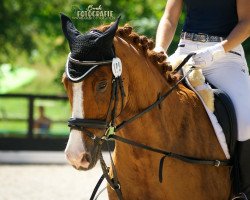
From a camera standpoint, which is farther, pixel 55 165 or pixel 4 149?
pixel 4 149

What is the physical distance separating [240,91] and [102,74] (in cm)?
126

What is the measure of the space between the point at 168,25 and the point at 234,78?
2.45ft

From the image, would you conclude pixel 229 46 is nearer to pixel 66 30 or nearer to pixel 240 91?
pixel 240 91

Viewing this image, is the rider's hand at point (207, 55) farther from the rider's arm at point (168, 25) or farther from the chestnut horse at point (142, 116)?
the rider's arm at point (168, 25)

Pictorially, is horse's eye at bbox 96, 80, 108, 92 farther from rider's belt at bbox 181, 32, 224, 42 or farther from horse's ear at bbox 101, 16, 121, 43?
rider's belt at bbox 181, 32, 224, 42

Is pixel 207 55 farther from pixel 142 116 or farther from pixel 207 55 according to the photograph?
pixel 142 116

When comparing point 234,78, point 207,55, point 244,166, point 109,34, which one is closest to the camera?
point 109,34

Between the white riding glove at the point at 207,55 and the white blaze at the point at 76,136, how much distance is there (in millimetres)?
1093

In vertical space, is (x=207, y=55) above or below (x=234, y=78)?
above

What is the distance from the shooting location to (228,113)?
5219mm

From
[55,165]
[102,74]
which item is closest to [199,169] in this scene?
[102,74]

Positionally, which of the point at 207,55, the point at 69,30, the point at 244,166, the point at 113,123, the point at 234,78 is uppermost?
the point at 69,30

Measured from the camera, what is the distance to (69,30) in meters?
4.71

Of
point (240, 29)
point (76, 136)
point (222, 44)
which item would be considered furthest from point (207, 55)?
point (76, 136)
